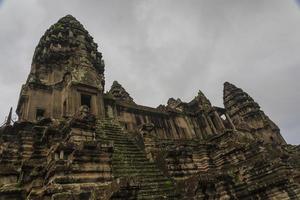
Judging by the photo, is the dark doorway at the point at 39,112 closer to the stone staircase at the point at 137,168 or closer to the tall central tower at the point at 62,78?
the tall central tower at the point at 62,78

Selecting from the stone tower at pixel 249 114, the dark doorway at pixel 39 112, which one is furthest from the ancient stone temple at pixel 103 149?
the stone tower at pixel 249 114

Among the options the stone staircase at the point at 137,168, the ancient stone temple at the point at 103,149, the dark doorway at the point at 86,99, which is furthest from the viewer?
the dark doorway at the point at 86,99

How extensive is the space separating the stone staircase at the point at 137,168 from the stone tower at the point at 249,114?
30.7m

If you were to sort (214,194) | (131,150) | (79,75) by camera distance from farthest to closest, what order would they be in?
(79,75) < (131,150) < (214,194)

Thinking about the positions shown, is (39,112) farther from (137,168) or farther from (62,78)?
(137,168)

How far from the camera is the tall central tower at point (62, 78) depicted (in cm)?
1630

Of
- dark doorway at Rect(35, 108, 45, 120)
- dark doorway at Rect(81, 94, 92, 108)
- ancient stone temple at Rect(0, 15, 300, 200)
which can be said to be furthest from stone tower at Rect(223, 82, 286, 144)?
dark doorway at Rect(35, 108, 45, 120)

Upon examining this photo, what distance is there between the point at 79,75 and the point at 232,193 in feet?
46.9

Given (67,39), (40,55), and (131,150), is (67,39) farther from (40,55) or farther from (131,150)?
(131,150)

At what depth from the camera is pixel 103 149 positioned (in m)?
7.59

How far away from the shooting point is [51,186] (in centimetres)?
620

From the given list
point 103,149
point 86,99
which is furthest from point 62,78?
point 103,149

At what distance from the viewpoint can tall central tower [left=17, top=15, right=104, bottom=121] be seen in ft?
53.5

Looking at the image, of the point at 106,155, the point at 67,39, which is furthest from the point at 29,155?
the point at 67,39
